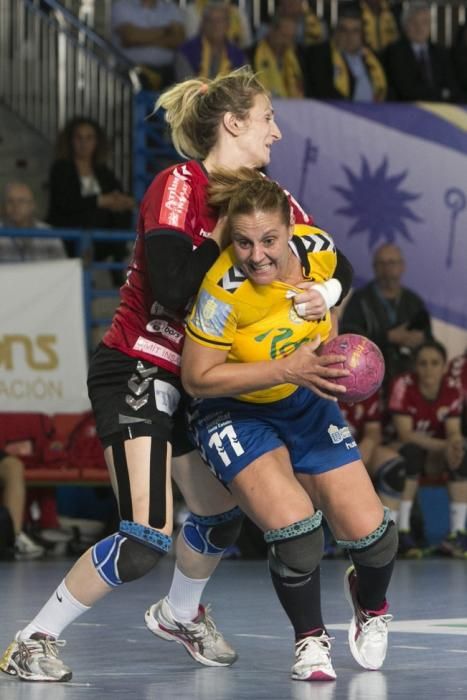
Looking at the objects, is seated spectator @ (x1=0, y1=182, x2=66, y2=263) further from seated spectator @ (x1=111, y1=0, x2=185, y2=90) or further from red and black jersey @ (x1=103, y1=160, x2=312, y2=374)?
red and black jersey @ (x1=103, y1=160, x2=312, y2=374)

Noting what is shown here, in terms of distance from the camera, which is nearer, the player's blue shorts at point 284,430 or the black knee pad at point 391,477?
the player's blue shorts at point 284,430

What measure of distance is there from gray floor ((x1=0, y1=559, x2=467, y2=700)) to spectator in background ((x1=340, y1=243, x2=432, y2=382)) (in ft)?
8.82

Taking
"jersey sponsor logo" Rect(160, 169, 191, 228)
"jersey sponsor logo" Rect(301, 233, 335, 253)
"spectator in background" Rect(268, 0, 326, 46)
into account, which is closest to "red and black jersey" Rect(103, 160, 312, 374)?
"jersey sponsor logo" Rect(160, 169, 191, 228)

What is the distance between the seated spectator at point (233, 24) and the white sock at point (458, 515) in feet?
14.2

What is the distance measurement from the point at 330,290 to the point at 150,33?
841 centimetres

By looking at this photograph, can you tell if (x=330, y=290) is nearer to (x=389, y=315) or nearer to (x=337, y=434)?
(x=337, y=434)

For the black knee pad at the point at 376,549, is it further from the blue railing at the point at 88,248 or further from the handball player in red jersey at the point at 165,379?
the blue railing at the point at 88,248

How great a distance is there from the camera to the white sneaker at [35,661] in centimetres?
496

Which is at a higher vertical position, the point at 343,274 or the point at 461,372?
the point at 343,274

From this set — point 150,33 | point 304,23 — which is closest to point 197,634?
point 150,33

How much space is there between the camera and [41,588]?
26.9ft

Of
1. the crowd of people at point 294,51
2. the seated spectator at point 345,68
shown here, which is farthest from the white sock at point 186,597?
the seated spectator at point 345,68

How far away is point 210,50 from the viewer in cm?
1257

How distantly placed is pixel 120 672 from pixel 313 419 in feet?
3.29
